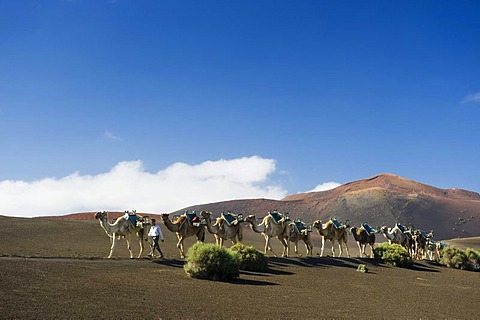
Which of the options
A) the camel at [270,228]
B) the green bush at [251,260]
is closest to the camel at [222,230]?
the camel at [270,228]

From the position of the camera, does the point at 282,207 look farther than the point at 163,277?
Yes

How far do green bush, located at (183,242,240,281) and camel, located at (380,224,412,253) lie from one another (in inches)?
1001

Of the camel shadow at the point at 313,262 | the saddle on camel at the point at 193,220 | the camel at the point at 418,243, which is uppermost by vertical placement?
the saddle on camel at the point at 193,220

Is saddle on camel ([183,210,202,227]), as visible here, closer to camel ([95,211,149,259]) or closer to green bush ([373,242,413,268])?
camel ([95,211,149,259])

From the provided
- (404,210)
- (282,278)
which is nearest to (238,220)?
(282,278)

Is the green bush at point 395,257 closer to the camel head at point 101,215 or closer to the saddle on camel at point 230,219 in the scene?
the saddle on camel at point 230,219

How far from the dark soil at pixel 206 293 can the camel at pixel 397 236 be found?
14.9 m

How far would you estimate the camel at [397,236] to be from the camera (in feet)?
141

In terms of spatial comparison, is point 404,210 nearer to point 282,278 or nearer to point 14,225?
point 14,225

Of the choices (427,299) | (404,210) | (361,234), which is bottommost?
(427,299)

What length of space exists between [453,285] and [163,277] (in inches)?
596

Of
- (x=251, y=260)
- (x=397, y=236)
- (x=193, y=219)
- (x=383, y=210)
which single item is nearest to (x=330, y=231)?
(x=397, y=236)

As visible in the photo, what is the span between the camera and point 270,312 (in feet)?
46.1

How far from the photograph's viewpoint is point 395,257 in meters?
35.0
